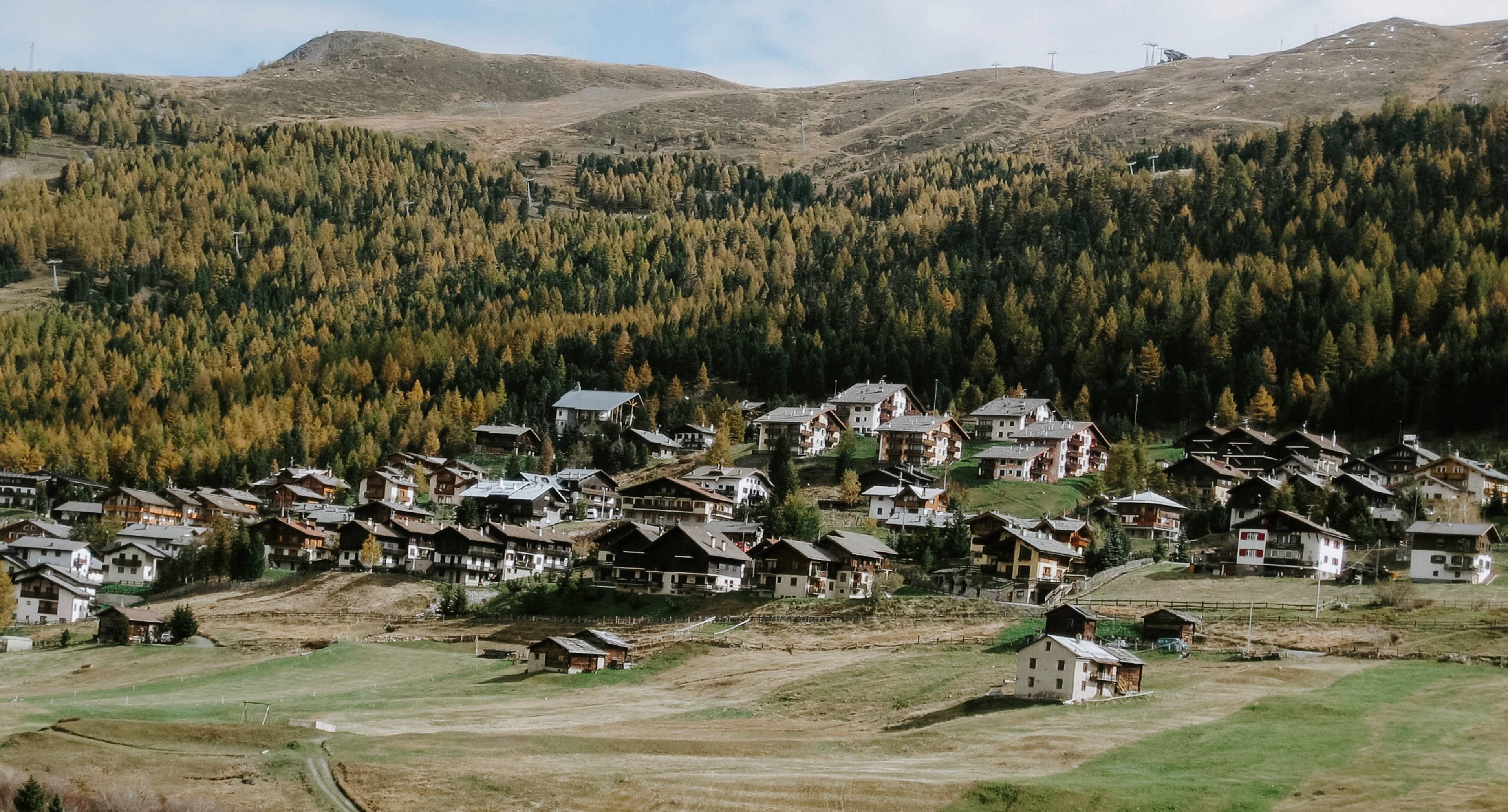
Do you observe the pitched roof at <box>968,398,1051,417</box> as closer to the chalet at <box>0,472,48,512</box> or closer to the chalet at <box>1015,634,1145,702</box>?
the chalet at <box>1015,634,1145,702</box>

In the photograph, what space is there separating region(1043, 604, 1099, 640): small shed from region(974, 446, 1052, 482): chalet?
57145 millimetres

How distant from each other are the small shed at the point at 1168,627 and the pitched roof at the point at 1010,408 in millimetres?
73030

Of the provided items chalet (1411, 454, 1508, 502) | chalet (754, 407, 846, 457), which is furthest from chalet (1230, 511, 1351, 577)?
chalet (754, 407, 846, 457)

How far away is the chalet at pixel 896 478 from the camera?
134 metres

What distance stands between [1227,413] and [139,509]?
98.2m

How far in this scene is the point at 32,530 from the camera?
5231 inches

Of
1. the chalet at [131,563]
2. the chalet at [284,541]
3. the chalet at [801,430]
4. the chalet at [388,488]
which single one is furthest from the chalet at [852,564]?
the chalet at [388,488]

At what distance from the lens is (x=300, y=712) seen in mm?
69062

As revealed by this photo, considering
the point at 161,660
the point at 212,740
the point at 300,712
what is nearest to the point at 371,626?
the point at 161,660

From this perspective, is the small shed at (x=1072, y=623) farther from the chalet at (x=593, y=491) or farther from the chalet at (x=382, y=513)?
the chalet at (x=593, y=491)

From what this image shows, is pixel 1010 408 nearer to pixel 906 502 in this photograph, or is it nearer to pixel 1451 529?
pixel 906 502

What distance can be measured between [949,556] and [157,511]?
76400 mm

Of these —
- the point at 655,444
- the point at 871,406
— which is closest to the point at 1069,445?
the point at 871,406

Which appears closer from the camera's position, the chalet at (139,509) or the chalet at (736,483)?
the chalet at (736,483)
